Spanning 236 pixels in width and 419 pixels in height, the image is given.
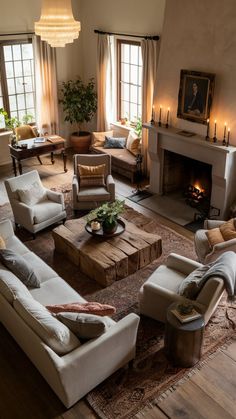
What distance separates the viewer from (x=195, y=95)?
6871 millimetres

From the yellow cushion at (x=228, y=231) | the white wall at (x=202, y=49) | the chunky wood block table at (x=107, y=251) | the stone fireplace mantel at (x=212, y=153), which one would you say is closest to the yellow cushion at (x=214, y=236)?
the yellow cushion at (x=228, y=231)

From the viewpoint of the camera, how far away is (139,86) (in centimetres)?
884

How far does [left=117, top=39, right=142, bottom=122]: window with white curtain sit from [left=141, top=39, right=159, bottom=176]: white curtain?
0.55m

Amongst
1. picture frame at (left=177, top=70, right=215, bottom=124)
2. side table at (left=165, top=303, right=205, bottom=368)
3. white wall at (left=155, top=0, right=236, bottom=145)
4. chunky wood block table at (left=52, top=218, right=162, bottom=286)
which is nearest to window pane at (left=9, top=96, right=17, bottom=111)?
white wall at (left=155, top=0, right=236, bottom=145)

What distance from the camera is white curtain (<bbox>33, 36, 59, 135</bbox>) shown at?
9180mm

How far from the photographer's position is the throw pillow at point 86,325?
3787 millimetres

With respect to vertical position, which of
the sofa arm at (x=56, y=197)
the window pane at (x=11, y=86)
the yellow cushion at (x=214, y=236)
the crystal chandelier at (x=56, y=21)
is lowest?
the sofa arm at (x=56, y=197)

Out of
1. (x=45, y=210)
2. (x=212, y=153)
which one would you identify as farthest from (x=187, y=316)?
(x=212, y=153)

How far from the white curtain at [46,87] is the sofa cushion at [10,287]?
233 inches

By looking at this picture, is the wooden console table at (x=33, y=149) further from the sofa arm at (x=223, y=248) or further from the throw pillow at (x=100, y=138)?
the sofa arm at (x=223, y=248)

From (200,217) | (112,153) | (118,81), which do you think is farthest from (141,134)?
(200,217)

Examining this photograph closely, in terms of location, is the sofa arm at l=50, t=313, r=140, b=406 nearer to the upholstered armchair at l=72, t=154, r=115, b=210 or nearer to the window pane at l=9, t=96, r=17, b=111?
the upholstered armchair at l=72, t=154, r=115, b=210

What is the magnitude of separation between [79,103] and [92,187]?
10.1 feet

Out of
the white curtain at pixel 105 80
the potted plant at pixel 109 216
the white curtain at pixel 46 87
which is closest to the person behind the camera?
the potted plant at pixel 109 216
